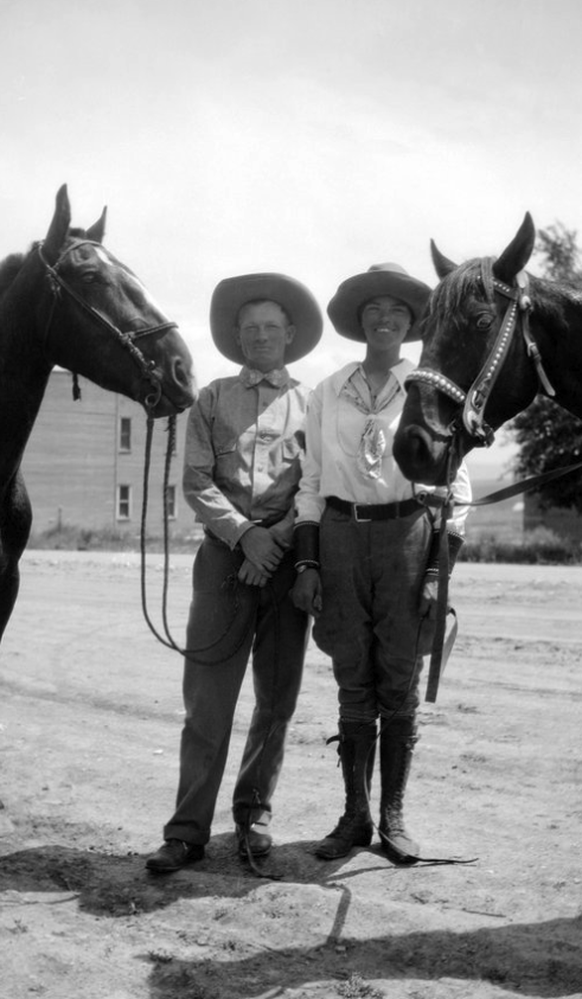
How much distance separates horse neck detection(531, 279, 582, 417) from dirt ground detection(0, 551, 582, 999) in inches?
84.1

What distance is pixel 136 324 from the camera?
4.47 metres

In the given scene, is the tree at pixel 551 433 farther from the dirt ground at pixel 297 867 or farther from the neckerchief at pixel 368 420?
the neckerchief at pixel 368 420

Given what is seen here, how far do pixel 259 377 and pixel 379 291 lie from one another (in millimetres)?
700

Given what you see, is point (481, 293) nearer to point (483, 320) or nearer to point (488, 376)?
point (483, 320)

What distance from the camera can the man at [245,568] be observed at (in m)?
4.84

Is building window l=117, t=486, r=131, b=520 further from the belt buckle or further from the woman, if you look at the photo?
the belt buckle

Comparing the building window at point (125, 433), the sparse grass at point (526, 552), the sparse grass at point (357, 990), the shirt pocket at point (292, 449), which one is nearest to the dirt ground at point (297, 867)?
the sparse grass at point (357, 990)

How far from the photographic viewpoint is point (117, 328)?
4.47 meters

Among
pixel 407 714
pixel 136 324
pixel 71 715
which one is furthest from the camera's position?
pixel 71 715

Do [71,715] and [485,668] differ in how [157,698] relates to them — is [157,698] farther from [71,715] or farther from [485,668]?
[485,668]

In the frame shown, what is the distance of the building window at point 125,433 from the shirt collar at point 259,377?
4509cm

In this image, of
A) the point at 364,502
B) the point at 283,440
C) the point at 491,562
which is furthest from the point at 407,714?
the point at 491,562

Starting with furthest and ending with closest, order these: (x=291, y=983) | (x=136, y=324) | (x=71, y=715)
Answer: (x=71, y=715), (x=136, y=324), (x=291, y=983)

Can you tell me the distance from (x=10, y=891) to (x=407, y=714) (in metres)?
1.91
